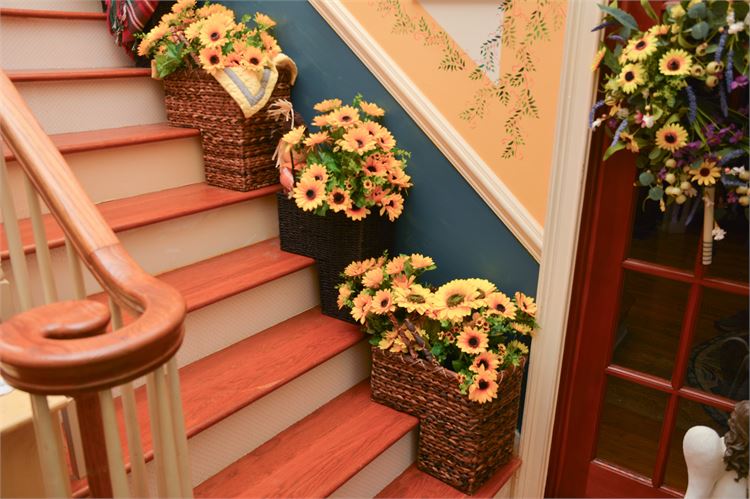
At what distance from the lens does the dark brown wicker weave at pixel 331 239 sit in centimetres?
201

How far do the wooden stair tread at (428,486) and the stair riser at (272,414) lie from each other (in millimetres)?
353

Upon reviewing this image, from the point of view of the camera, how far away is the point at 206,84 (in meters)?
2.17

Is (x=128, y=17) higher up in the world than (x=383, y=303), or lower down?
higher up

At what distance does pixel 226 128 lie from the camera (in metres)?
2.16

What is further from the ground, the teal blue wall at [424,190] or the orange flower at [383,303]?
the teal blue wall at [424,190]

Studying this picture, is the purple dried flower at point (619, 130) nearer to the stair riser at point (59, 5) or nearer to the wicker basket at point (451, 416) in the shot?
the wicker basket at point (451, 416)

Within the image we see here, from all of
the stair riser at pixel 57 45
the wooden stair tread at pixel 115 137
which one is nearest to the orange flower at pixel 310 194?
the wooden stair tread at pixel 115 137

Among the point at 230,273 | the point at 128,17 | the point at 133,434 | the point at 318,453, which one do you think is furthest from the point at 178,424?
the point at 128,17

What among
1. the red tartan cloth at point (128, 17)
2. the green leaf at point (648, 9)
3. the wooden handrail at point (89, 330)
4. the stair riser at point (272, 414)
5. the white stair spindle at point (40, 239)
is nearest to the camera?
the wooden handrail at point (89, 330)

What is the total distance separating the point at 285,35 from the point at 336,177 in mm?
740

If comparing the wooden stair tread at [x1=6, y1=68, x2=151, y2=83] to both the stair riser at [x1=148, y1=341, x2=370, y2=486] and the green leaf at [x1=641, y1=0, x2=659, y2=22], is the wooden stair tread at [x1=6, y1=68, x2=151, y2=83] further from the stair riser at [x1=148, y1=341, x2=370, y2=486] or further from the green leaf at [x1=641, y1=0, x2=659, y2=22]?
the green leaf at [x1=641, y1=0, x2=659, y2=22]

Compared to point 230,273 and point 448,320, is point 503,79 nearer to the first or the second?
point 448,320

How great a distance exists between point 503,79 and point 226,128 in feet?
3.32

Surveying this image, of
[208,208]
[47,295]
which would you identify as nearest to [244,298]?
[208,208]
